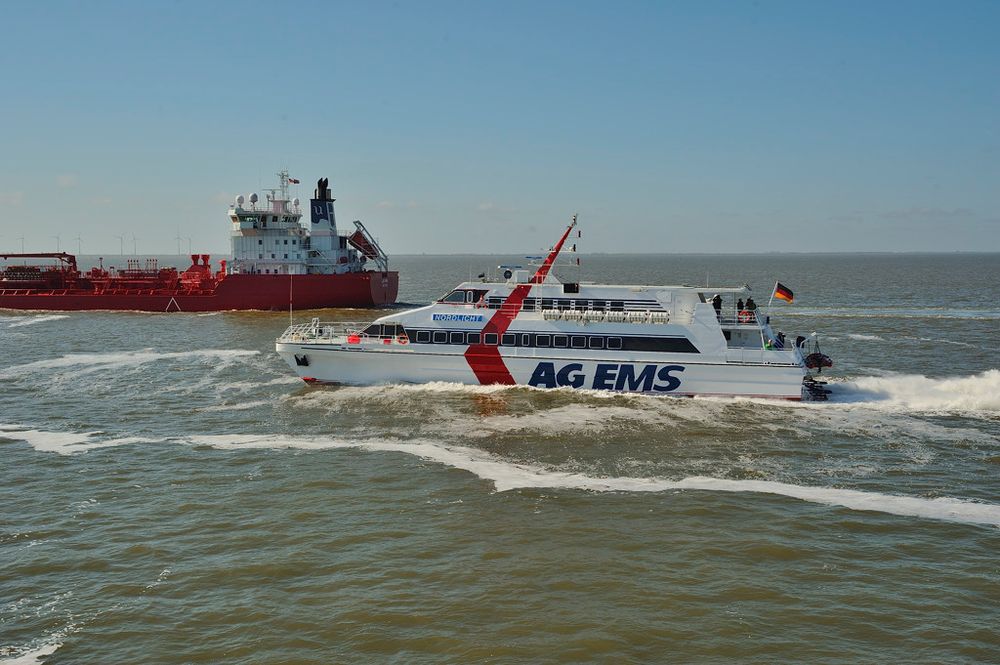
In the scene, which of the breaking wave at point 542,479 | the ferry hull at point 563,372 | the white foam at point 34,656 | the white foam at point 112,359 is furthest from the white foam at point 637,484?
the white foam at point 112,359

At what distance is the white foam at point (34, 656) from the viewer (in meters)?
10.5

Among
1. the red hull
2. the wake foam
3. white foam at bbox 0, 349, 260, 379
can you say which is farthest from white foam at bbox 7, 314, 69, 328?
the wake foam

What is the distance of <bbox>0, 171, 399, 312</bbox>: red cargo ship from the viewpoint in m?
56.7

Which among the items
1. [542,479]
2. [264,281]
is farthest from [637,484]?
[264,281]

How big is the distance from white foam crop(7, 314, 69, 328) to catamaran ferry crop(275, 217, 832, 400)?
31.7 metres

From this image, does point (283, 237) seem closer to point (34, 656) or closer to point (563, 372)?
point (563, 372)

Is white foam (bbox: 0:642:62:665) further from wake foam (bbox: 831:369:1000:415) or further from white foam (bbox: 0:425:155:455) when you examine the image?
wake foam (bbox: 831:369:1000:415)

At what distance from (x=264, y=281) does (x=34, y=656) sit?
4783 centimetres

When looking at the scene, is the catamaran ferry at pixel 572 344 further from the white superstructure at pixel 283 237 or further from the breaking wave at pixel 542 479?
the white superstructure at pixel 283 237

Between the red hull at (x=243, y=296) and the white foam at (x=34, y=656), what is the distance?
152 ft

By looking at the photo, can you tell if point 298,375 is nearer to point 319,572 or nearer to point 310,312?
point 319,572

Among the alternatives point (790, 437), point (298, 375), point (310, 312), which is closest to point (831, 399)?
point (790, 437)

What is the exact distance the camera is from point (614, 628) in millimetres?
11445

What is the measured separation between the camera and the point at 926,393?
2572 centimetres
